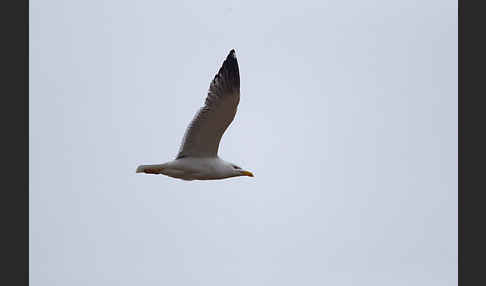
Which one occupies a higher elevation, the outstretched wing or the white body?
the outstretched wing

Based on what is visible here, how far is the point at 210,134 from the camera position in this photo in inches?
312

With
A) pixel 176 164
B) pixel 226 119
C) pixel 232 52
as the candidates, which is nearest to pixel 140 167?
pixel 176 164

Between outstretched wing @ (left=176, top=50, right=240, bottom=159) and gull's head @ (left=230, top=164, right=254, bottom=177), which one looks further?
gull's head @ (left=230, top=164, right=254, bottom=177)

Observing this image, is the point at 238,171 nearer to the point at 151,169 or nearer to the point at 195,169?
the point at 195,169

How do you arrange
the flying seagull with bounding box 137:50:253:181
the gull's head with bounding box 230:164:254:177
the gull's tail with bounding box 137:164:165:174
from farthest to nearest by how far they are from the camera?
1. the gull's head with bounding box 230:164:254:177
2. the flying seagull with bounding box 137:50:253:181
3. the gull's tail with bounding box 137:164:165:174

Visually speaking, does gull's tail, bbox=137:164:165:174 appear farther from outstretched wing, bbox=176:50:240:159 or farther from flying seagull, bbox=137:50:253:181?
outstretched wing, bbox=176:50:240:159

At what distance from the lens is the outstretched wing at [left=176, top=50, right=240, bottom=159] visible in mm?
A: 7789

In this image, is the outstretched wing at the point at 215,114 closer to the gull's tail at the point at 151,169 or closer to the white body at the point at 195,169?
the white body at the point at 195,169

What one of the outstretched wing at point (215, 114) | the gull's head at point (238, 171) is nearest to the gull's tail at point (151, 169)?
the outstretched wing at point (215, 114)

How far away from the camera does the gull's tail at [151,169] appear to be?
25.2 feet

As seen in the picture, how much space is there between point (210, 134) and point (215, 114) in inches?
9.5

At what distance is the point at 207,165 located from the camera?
7957mm

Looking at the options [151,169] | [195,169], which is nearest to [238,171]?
[195,169]

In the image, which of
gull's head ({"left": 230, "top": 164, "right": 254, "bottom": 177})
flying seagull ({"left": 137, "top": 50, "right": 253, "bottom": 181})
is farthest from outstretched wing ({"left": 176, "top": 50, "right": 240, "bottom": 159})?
gull's head ({"left": 230, "top": 164, "right": 254, "bottom": 177})
